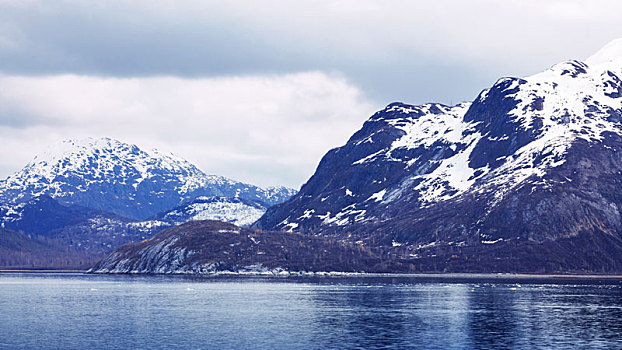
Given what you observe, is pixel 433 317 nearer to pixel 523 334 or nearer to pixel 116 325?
pixel 523 334

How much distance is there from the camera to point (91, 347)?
137 meters

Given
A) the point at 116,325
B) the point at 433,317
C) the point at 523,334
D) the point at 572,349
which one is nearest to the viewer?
the point at 572,349

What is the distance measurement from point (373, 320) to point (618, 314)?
6441cm

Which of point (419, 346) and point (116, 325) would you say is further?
point (116, 325)

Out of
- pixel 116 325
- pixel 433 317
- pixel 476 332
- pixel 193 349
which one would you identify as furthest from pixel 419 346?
pixel 116 325

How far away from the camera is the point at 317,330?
163m

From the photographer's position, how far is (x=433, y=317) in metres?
190

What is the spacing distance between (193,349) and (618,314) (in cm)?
11601

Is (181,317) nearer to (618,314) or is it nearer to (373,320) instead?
(373,320)

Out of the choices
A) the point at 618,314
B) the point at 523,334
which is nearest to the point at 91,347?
the point at 523,334

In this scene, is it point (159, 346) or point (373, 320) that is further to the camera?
point (373, 320)

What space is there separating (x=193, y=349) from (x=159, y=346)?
26.0ft

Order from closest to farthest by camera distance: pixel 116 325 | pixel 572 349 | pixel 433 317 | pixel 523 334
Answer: pixel 572 349, pixel 523 334, pixel 116 325, pixel 433 317

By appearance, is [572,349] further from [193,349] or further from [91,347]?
[91,347]
